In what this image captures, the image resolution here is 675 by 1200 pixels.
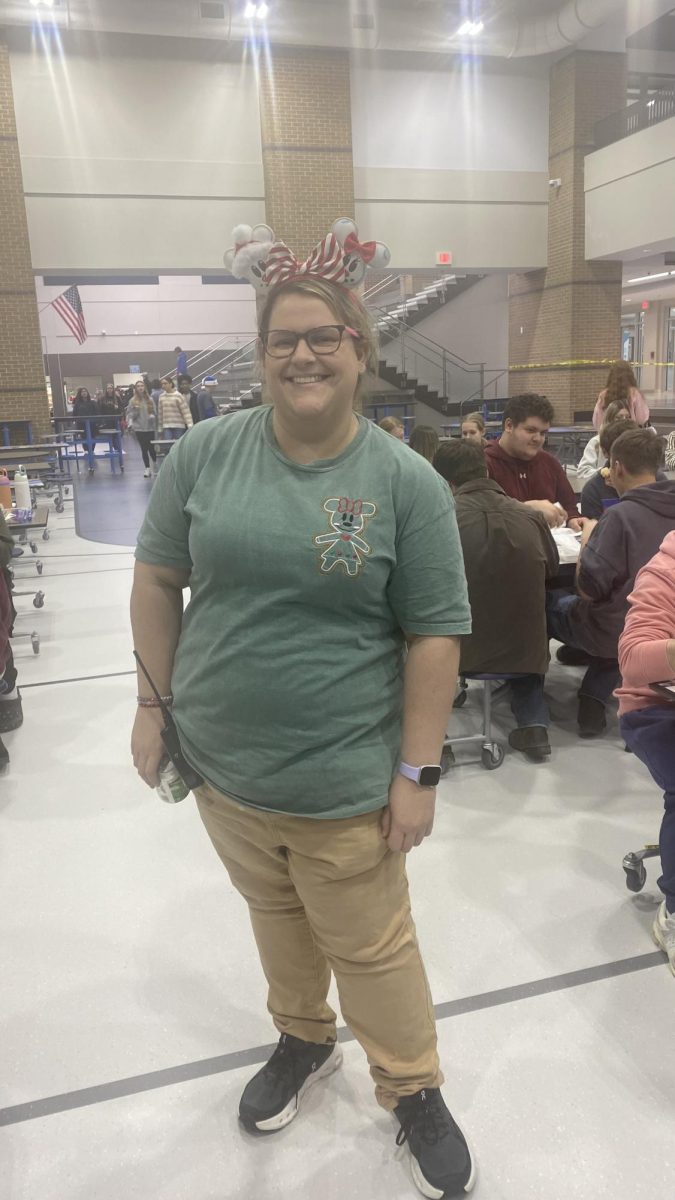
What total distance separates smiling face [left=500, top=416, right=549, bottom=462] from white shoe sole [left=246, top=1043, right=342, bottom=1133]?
2.77 metres

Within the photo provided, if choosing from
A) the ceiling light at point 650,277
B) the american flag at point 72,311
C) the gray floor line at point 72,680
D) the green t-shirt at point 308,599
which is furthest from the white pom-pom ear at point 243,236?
the ceiling light at point 650,277

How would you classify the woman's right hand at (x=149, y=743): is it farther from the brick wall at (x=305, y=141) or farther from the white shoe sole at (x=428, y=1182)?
the brick wall at (x=305, y=141)

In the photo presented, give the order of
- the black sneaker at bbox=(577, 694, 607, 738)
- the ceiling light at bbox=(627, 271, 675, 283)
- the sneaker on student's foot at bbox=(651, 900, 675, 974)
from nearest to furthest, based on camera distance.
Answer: the sneaker on student's foot at bbox=(651, 900, 675, 974)
the black sneaker at bbox=(577, 694, 607, 738)
the ceiling light at bbox=(627, 271, 675, 283)

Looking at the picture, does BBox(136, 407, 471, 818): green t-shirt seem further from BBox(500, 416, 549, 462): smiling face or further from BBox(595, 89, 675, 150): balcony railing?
BBox(595, 89, 675, 150): balcony railing

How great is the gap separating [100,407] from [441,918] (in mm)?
18959

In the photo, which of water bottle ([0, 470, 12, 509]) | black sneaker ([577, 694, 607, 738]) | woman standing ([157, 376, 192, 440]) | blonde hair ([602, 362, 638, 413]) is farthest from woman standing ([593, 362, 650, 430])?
woman standing ([157, 376, 192, 440])

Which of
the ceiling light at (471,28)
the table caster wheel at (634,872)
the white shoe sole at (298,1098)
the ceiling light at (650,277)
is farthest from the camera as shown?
the ceiling light at (650,277)

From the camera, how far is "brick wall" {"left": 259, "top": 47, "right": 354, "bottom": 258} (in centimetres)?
1329

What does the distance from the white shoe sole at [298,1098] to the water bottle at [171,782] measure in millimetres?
689

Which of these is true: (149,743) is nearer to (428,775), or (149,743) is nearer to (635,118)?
(428,775)

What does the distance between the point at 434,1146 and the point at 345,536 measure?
44.4 inches

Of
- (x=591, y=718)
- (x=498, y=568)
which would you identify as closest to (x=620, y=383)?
(x=591, y=718)

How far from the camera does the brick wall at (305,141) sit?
1329 centimetres

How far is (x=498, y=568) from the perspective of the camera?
9.80 feet
